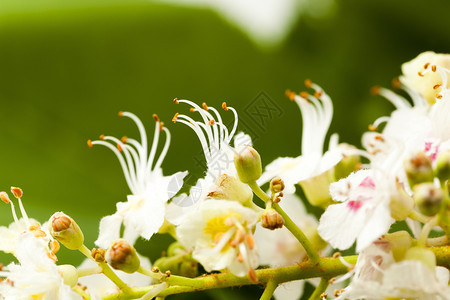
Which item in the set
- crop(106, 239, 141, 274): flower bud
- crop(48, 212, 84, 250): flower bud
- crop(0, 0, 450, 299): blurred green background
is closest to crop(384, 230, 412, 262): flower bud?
crop(106, 239, 141, 274): flower bud

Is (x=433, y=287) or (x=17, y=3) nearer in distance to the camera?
(x=433, y=287)

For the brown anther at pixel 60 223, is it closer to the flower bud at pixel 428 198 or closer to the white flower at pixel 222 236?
the white flower at pixel 222 236

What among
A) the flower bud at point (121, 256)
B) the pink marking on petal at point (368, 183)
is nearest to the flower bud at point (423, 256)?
the pink marking on petal at point (368, 183)

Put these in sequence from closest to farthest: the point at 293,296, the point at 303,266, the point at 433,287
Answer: the point at 433,287 → the point at 303,266 → the point at 293,296

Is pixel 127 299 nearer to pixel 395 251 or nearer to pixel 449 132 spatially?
pixel 395 251

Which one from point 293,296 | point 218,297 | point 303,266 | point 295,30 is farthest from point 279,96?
point 303,266

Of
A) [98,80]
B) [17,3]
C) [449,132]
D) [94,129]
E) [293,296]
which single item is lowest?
[293,296]

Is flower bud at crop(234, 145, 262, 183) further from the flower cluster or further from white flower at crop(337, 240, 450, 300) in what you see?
white flower at crop(337, 240, 450, 300)
